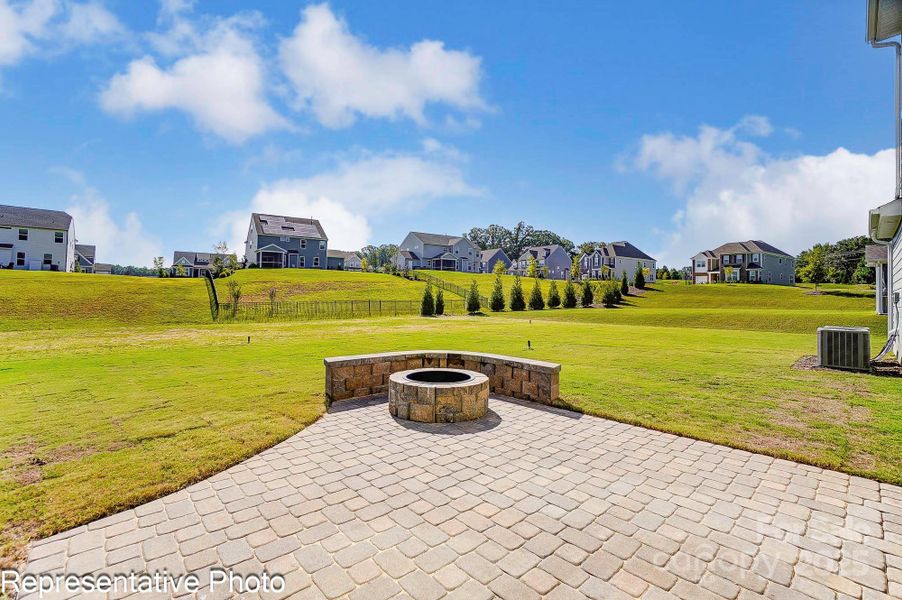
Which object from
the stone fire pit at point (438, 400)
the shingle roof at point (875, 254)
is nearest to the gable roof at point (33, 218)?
the stone fire pit at point (438, 400)

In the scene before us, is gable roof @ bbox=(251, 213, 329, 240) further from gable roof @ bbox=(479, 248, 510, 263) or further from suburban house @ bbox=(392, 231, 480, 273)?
gable roof @ bbox=(479, 248, 510, 263)

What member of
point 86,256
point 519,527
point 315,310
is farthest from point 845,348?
point 86,256

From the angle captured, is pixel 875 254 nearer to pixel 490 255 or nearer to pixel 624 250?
pixel 624 250

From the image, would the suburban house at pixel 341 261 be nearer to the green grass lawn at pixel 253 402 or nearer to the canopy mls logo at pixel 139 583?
the green grass lawn at pixel 253 402

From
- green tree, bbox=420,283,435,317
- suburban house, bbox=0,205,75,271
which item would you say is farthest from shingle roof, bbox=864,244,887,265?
suburban house, bbox=0,205,75,271

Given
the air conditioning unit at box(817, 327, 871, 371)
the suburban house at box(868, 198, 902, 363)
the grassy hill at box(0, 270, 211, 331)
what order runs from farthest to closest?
the grassy hill at box(0, 270, 211, 331) → the air conditioning unit at box(817, 327, 871, 371) → the suburban house at box(868, 198, 902, 363)

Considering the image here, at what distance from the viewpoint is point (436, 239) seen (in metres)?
80.1

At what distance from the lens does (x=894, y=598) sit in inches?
114

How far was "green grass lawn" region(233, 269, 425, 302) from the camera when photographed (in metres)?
41.1

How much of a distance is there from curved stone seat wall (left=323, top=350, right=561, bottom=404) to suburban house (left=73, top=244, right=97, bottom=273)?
301 feet

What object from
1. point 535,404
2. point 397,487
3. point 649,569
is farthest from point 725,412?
point 397,487

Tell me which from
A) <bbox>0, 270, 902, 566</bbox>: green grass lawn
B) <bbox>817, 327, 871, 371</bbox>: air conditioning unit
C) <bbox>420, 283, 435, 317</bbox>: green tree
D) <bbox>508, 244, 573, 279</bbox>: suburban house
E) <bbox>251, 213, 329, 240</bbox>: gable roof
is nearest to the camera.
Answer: <bbox>0, 270, 902, 566</bbox>: green grass lawn

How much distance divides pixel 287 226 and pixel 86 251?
44.8 metres

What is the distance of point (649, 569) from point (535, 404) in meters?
4.85
